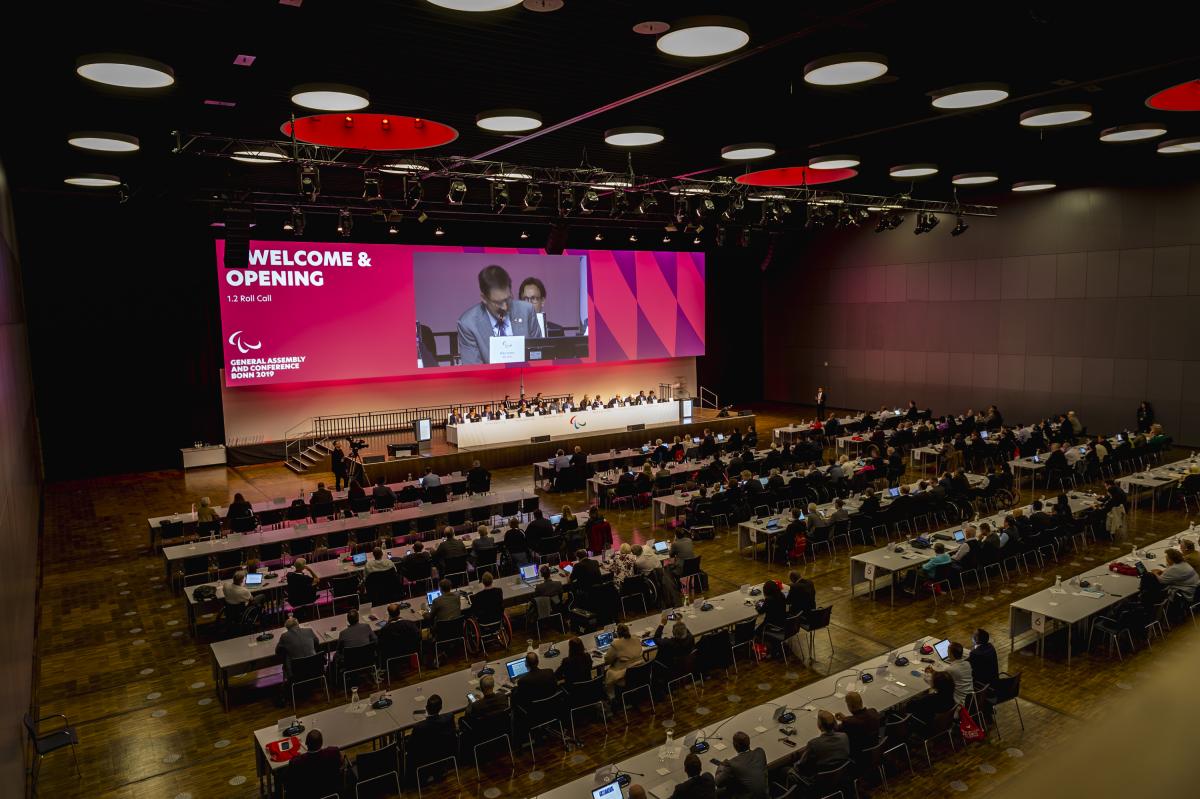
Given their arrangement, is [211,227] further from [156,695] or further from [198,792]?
[198,792]

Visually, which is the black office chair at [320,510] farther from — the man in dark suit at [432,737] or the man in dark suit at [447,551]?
the man in dark suit at [432,737]

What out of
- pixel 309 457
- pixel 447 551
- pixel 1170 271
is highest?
pixel 1170 271

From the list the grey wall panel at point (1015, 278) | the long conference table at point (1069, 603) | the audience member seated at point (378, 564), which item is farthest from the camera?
the grey wall panel at point (1015, 278)

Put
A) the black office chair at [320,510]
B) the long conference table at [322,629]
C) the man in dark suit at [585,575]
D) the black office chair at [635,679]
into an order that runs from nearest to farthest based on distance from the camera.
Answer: the black office chair at [635,679] < the long conference table at [322,629] < the man in dark suit at [585,575] < the black office chair at [320,510]

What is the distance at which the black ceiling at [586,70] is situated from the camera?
8156 millimetres

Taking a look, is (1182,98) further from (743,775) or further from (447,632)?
(447,632)

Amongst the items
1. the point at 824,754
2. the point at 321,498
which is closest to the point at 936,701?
the point at 824,754

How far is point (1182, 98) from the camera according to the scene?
39.5 feet

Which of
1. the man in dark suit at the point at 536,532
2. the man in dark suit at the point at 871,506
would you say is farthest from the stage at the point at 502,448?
the man in dark suit at the point at 871,506

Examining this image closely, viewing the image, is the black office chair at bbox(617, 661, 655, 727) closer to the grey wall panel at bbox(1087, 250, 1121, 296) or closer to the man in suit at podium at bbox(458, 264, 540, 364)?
the man in suit at podium at bbox(458, 264, 540, 364)

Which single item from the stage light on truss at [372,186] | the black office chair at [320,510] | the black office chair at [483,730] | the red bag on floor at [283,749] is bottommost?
the black office chair at [483,730]

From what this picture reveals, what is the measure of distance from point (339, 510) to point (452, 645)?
600cm

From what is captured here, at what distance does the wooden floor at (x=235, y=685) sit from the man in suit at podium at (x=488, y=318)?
12091mm

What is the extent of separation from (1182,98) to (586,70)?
9.26 meters
